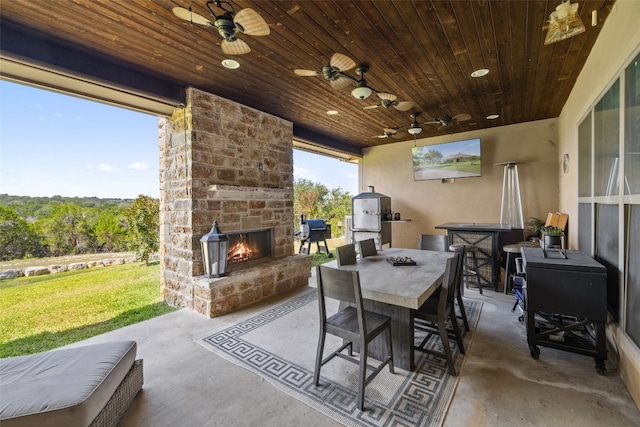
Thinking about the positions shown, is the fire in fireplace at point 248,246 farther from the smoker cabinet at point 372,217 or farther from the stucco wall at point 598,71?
the stucco wall at point 598,71

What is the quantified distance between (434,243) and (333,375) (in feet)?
7.10

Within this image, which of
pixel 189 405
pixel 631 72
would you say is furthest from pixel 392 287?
pixel 631 72

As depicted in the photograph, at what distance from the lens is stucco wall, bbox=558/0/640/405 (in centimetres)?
168

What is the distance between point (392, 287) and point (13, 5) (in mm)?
3368

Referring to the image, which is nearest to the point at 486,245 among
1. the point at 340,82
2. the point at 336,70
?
the point at 340,82

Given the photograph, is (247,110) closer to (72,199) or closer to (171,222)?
(171,222)

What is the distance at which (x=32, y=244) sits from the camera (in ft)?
12.4

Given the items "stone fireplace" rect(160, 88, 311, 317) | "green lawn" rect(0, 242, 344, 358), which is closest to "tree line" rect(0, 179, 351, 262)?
"green lawn" rect(0, 242, 344, 358)

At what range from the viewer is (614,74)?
6.54 feet

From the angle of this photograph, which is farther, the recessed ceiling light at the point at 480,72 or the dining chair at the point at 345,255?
the recessed ceiling light at the point at 480,72

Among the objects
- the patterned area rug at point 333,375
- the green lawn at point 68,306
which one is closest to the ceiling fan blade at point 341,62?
the patterned area rug at point 333,375

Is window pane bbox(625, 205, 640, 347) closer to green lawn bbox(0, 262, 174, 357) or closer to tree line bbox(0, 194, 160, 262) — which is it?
green lawn bbox(0, 262, 174, 357)

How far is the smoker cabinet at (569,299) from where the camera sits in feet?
6.40

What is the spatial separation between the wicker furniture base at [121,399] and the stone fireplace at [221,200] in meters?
1.24
